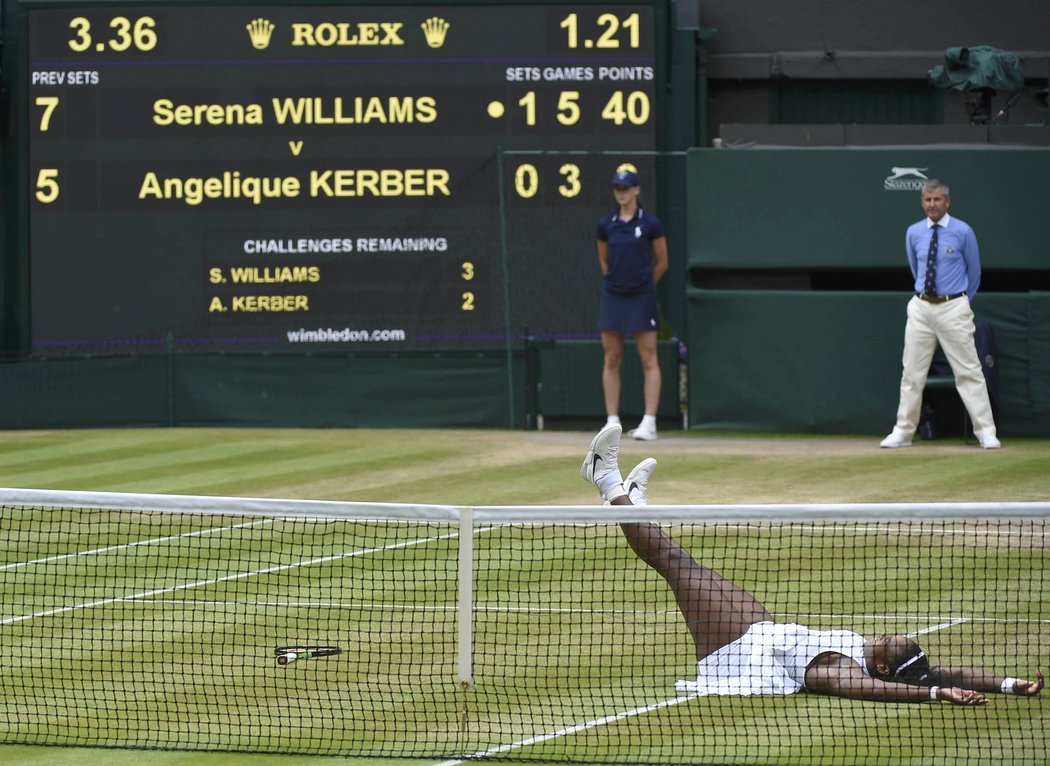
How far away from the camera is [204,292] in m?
16.7

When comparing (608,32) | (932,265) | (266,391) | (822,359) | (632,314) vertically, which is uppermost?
(608,32)

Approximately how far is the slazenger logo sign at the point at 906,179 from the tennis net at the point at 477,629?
4.79 metres

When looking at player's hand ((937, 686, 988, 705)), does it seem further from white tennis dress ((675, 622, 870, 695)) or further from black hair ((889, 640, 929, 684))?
white tennis dress ((675, 622, 870, 695))

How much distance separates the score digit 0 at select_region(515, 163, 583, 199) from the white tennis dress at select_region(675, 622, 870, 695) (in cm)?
957

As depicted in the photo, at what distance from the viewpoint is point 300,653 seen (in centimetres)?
807

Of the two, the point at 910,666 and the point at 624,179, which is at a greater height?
the point at 624,179

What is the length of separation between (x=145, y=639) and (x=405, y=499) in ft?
13.0

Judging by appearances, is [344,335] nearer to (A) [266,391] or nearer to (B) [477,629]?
(A) [266,391]

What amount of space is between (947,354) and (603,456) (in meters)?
6.65

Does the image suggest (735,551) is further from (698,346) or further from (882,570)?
(698,346)

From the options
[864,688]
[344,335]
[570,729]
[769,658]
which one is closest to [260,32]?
[344,335]

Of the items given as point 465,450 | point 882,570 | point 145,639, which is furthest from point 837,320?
point 145,639

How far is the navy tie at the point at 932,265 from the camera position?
1407cm

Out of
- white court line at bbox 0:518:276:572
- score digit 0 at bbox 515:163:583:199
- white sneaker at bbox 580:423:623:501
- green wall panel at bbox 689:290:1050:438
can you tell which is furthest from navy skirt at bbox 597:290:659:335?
white sneaker at bbox 580:423:623:501
